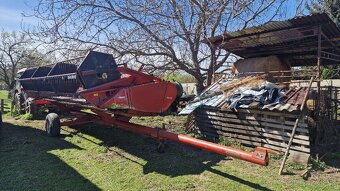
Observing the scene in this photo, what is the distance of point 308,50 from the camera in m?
10.4

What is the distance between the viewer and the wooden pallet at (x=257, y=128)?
5879mm

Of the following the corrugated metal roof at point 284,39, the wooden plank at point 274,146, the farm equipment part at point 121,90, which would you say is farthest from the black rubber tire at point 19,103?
the wooden plank at point 274,146

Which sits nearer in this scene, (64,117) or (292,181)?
(292,181)

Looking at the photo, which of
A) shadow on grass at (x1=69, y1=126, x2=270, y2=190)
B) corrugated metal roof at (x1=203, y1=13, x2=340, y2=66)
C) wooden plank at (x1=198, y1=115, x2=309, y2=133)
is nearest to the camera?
shadow on grass at (x1=69, y1=126, x2=270, y2=190)

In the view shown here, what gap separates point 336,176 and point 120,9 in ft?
25.6

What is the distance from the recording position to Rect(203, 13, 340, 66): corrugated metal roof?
7484 millimetres

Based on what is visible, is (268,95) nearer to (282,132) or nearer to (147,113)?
(282,132)

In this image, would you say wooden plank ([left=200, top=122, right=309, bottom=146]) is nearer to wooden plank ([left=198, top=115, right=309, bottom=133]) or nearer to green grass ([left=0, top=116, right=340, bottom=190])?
wooden plank ([left=198, top=115, right=309, bottom=133])

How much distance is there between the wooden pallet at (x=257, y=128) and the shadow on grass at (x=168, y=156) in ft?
3.62

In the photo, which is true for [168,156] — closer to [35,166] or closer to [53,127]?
[35,166]

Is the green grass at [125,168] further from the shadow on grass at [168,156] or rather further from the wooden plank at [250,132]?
the wooden plank at [250,132]

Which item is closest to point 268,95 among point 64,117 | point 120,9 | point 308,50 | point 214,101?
point 214,101

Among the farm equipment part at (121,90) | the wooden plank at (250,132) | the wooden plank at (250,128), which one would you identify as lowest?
the wooden plank at (250,132)

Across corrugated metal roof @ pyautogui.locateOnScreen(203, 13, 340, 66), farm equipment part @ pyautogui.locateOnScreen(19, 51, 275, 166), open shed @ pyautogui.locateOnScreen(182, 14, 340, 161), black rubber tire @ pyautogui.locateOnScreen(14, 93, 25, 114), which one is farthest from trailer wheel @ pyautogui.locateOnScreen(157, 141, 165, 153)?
black rubber tire @ pyautogui.locateOnScreen(14, 93, 25, 114)
